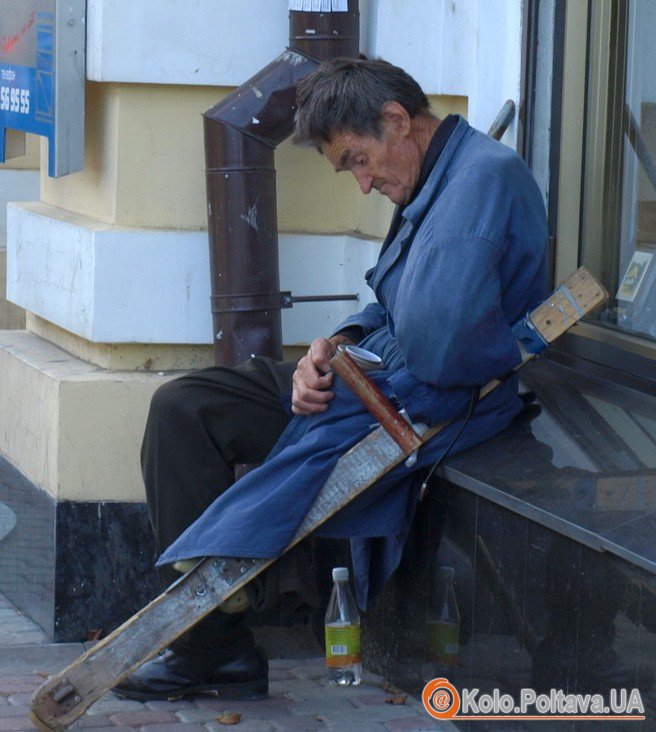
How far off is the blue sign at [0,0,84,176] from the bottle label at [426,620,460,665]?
1.85 m

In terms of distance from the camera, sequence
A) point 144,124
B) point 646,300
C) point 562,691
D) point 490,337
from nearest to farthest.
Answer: point 562,691 < point 490,337 < point 646,300 < point 144,124

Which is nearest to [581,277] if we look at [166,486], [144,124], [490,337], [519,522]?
[490,337]

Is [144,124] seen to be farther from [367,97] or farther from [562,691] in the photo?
[562,691]

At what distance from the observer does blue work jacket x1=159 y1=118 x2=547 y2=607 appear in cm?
288

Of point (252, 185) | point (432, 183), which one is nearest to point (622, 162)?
point (432, 183)

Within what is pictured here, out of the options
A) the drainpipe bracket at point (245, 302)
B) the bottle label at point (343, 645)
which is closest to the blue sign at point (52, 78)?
the drainpipe bracket at point (245, 302)

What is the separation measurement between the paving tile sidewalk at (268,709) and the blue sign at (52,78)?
1.54 metres

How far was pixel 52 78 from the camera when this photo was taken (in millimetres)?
4117

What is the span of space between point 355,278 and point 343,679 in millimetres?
1268

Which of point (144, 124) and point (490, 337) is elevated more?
point (144, 124)

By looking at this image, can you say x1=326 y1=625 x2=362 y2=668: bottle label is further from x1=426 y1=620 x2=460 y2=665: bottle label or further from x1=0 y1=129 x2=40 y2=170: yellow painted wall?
x1=0 y1=129 x2=40 y2=170: yellow painted wall

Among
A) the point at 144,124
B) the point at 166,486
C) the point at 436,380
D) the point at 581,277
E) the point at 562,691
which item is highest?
the point at 144,124

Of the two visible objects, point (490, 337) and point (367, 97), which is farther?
point (367, 97)

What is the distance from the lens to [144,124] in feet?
13.5
